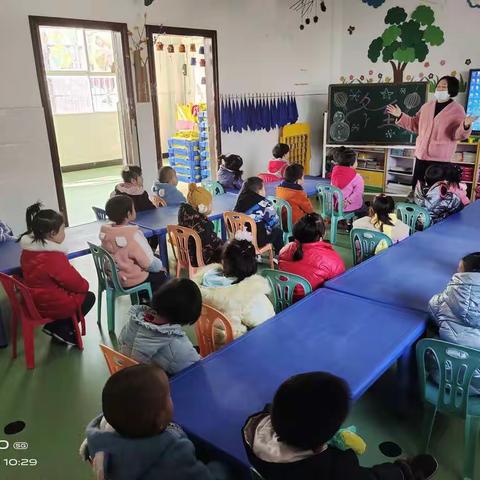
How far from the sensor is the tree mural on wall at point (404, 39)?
6.68 meters

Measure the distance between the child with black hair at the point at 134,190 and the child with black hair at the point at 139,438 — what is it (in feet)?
10.2

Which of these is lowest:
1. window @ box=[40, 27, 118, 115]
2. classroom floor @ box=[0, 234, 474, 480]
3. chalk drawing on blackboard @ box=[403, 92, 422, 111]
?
classroom floor @ box=[0, 234, 474, 480]

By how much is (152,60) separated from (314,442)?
543 centimetres

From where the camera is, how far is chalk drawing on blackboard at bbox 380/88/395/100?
21.9 ft

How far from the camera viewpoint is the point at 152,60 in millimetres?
5676

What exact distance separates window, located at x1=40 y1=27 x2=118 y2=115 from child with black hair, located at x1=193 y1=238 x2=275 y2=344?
25.2ft

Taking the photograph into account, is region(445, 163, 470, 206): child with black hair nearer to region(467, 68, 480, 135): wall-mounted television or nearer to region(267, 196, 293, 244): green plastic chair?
region(267, 196, 293, 244): green plastic chair

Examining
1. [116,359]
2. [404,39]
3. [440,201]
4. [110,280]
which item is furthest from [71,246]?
[404,39]

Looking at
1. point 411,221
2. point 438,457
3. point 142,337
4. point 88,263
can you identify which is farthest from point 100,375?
point 411,221

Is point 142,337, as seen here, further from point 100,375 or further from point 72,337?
point 72,337

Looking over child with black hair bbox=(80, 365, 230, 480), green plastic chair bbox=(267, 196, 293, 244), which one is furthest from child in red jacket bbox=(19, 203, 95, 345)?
green plastic chair bbox=(267, 196, 293, 244)

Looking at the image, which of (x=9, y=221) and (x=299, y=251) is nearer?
(x=299, y=251)

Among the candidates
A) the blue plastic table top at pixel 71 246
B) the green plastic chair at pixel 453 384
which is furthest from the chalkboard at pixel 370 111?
the green plastic chair at pixel 453 384

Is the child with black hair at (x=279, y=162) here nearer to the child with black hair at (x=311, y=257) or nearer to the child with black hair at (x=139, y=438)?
the child with black hair at (x=311, y=257)
